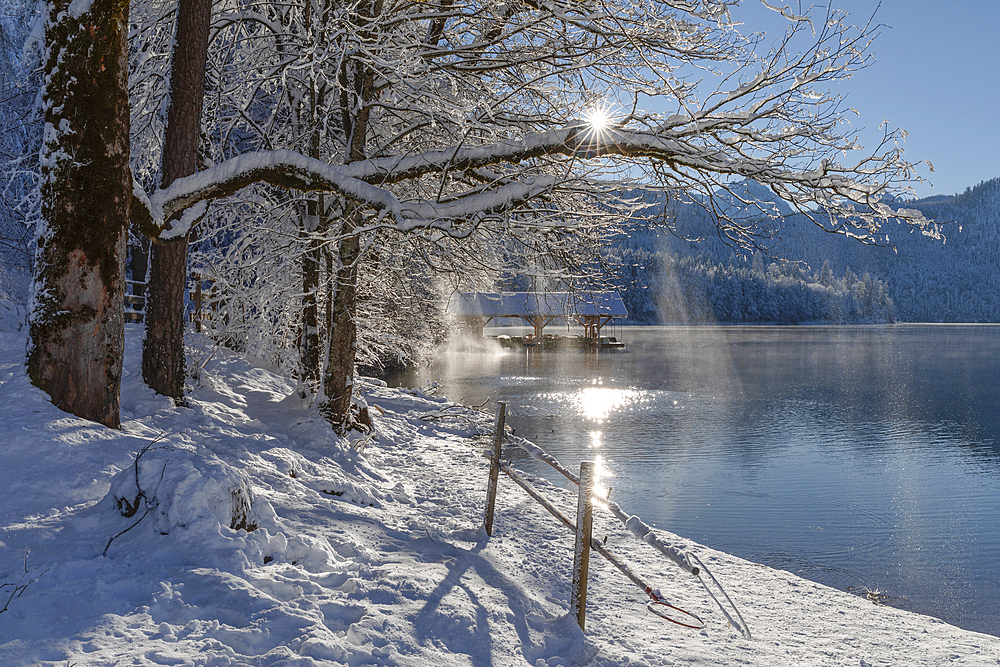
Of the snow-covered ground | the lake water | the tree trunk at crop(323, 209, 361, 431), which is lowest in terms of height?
the lake water

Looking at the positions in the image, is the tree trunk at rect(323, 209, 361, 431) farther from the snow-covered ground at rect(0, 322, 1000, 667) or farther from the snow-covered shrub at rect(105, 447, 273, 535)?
the snow-covered shrub at rect(105, 447, 273, 535)

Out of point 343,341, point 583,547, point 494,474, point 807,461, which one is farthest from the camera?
point 807,461

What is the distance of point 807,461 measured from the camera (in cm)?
1620

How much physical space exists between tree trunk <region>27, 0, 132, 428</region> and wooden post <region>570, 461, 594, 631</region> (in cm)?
415

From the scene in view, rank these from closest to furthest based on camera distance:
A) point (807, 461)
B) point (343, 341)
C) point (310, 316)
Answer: point (343, 341), point (310, 316), point (807, 461)

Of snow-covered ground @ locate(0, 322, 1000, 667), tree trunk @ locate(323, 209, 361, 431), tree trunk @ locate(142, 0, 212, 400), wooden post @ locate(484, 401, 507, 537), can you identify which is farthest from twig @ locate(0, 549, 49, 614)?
tree trunk @ locate(323, 209, 361, 431)

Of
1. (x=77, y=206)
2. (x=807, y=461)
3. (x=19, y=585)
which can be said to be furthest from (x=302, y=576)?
(x=807, y=461)

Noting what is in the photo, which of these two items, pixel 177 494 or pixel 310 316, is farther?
pixel 310 316

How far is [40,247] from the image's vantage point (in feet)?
17.0

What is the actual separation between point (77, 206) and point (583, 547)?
498 centimetres

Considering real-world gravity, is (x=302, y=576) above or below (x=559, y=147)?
below

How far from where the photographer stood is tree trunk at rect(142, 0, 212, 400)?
761cm

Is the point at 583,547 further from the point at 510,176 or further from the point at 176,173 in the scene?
the point at 176,173

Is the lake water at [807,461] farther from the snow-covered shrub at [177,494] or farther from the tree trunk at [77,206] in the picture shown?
the tree trunk at [77,206]
